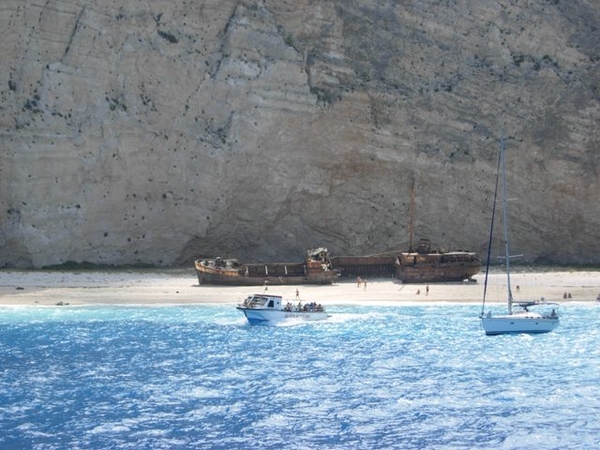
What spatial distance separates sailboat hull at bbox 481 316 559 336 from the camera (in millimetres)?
32594

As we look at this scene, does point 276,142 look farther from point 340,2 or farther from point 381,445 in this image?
point 381,445

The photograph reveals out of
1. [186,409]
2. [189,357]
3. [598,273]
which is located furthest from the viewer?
[598,273]

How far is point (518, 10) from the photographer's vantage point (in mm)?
63969

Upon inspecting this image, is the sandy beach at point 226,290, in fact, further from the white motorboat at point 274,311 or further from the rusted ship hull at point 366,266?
the white motorboat at point 274,311

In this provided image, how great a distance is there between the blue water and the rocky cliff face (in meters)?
17.8

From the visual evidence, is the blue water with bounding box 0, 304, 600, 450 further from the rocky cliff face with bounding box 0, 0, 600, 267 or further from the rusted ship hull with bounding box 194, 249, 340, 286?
the rocky cliff face with bounding box 0, 0, 600, 267

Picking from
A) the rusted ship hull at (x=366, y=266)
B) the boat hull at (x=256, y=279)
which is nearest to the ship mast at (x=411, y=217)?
the rusted ship hull at (x=366, y=266)

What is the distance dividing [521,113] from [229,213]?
22062mm

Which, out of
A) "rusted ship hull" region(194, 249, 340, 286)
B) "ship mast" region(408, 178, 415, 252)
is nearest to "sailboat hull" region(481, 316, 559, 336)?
"rusted ship hull" region(194, 249, 340, 286)

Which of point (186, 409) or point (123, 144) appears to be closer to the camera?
point (186, 409)

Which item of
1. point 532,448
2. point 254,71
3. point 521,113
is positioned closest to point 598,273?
point 521,113

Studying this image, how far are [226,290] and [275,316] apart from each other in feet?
33.6

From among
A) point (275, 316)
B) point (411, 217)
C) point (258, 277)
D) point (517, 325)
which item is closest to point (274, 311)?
point (275, 316)

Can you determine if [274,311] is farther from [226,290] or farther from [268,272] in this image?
[268,272]
